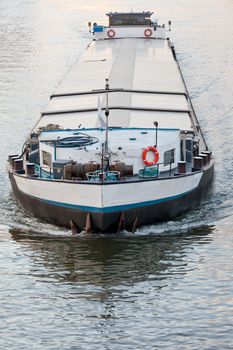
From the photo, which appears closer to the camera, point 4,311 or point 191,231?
point 4,311

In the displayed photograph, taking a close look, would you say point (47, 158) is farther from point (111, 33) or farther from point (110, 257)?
point (111, 33)

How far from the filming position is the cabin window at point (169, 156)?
34500mm

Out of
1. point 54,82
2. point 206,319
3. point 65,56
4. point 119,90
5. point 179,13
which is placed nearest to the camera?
point 206,319

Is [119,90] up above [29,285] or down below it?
above

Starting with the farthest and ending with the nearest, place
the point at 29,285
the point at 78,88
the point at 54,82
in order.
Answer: the point at 54,82 → the point at 78,88 → the point at 29,285

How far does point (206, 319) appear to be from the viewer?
26.1 metres

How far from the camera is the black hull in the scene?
32.0m

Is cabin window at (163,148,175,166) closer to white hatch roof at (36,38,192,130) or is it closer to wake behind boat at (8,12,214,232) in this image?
wake behind boat at (8,12,214,232)

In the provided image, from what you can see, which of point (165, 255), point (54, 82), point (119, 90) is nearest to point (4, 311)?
point (165, 255)

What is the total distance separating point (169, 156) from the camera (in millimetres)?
34688

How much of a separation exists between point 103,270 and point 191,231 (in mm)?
4529

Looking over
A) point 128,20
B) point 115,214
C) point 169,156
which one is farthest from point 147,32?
point 115,214

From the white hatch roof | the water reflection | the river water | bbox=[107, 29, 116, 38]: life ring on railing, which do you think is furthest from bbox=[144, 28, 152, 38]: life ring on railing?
the water reflection

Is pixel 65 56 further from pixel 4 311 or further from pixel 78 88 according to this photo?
pixel 4 311
